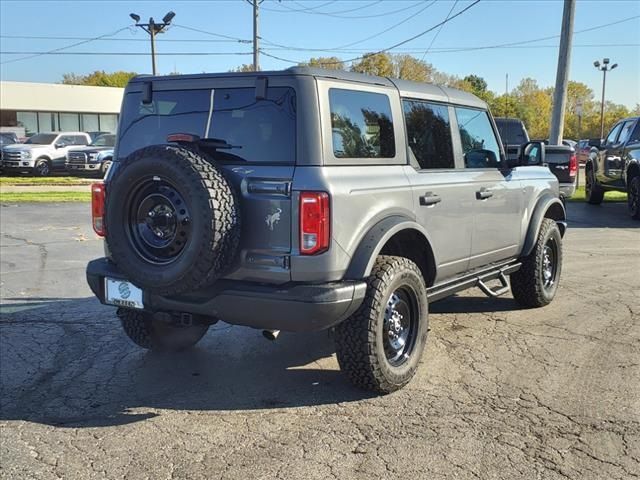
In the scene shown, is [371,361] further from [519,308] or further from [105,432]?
[519,308]

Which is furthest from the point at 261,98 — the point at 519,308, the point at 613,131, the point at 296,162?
the point at 613,131

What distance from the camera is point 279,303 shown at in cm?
360

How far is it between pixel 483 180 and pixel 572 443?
2.41 metres

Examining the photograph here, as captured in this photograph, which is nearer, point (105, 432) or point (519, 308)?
point (105, 432)

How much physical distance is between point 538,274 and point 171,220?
12.6 feet

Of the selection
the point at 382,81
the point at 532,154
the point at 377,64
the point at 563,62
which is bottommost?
the point at 532,154

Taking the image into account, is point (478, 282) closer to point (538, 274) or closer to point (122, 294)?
point (538, 274)

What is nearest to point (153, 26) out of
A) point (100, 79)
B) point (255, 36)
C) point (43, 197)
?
point (255, 36)

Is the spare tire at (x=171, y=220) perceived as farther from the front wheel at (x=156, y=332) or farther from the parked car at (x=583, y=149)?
the parked car at (x=583, y=149)

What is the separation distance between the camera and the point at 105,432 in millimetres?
3605

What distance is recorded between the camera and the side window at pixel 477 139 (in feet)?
17.2

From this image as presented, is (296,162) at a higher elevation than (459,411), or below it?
higher

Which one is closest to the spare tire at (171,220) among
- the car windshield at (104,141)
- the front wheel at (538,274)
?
the front wheel at (538,274)

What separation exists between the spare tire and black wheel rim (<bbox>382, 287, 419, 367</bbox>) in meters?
1.16
